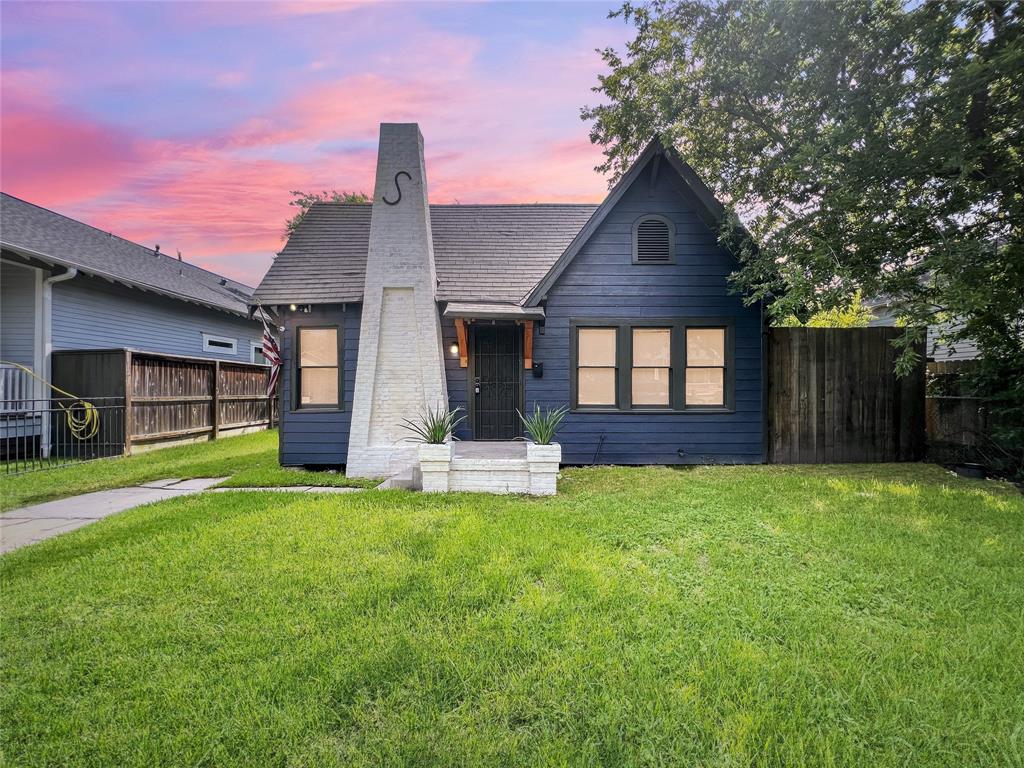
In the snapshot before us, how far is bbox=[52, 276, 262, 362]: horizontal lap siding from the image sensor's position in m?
10.7

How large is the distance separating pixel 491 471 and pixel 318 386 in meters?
4.41

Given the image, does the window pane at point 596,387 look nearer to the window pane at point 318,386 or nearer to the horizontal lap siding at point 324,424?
the horizontal lap siding at point 324,424

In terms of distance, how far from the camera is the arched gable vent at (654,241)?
27.1 feet

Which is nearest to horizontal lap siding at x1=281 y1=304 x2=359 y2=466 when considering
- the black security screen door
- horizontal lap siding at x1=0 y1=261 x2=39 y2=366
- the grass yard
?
the black security screen door

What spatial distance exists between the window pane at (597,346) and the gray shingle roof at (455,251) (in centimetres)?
145

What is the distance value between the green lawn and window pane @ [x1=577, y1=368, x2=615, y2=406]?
13.4 feet

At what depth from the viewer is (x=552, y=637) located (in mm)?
2578

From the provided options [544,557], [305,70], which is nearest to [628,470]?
[544,557]

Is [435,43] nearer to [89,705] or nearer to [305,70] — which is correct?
[305,70]

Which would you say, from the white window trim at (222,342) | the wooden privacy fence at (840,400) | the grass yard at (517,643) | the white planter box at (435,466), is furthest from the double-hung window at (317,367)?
the white window trim at (222,342)

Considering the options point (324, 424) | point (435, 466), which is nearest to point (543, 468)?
point (435, 466)

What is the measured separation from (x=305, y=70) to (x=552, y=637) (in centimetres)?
924

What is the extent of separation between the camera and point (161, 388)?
10.8 metres

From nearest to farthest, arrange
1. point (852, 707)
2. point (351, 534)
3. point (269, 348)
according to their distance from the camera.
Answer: point (852, 707), point (351, 534), point (269, 348)
